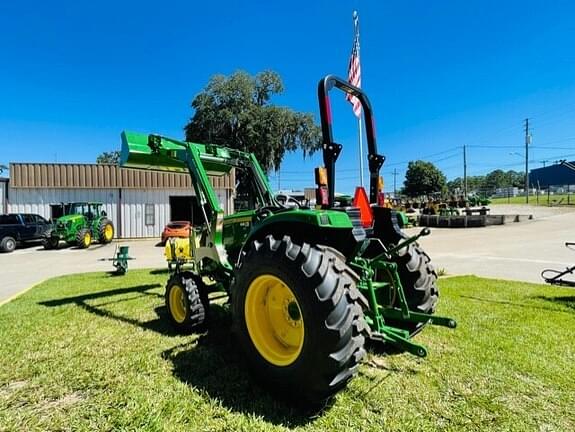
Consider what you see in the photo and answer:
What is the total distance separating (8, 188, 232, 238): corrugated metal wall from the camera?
22.4m

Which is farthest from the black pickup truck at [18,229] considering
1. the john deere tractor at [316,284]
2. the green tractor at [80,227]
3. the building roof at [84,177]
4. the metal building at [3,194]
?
the john deere tractor at [316,284]

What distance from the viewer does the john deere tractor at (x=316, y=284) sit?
268cm

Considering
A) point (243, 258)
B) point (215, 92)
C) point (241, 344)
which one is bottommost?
point (241, 344)

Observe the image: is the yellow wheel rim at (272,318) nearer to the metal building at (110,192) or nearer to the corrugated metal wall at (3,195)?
the metal building at (110,192)

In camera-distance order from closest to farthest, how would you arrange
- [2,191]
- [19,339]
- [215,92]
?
1. [19,339]
2. [2,191]
3. [215,92]

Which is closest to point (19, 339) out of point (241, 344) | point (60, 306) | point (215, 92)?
point (60, 306)

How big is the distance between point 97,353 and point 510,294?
21.4 feet

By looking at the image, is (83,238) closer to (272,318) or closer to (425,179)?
(272,318)

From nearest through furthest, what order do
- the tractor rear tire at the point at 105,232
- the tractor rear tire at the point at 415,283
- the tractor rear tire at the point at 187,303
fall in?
the tractor rear tire at the point at 415,283 < the tractor rear tire at the point at 187,303 < the tractor rear tire at the point at 105,232

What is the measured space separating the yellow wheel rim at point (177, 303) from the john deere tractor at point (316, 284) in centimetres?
1

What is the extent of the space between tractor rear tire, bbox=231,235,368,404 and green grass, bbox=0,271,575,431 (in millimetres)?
274

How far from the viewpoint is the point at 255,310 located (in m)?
3.35

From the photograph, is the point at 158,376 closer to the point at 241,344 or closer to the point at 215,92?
the point at 241,344

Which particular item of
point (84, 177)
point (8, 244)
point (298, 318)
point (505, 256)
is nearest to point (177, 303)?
point (298, 318)
